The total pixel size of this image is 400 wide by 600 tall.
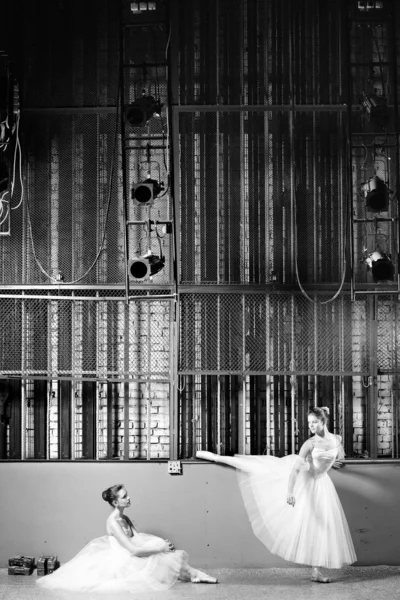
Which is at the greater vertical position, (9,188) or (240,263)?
(9,188)

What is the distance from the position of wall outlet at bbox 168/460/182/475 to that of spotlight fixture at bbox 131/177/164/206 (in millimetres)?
2404

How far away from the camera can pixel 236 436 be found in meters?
7.96

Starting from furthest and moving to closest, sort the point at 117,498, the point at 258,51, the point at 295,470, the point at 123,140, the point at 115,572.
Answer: the point at 258,51, the point at 123,140, the point at 295,470, the point at 117,498, the point at 115,572

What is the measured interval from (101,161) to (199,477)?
3206mm

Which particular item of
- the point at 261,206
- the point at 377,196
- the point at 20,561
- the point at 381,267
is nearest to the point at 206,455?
the point at 20,561

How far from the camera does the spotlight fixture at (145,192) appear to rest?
7.41m

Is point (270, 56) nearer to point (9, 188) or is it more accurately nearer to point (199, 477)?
point (9, 188)

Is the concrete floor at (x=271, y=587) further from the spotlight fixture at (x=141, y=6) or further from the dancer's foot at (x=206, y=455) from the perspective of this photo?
the spotlight fixture at (x=141, y=6)

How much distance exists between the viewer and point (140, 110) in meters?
7.53

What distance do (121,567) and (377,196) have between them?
3.86 metres

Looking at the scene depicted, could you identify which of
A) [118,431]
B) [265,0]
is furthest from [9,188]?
[265,0]

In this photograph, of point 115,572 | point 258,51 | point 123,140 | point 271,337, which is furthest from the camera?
point 258,51

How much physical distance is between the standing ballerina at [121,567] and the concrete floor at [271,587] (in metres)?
0.10

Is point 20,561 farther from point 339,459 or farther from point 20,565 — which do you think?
point 339,459
